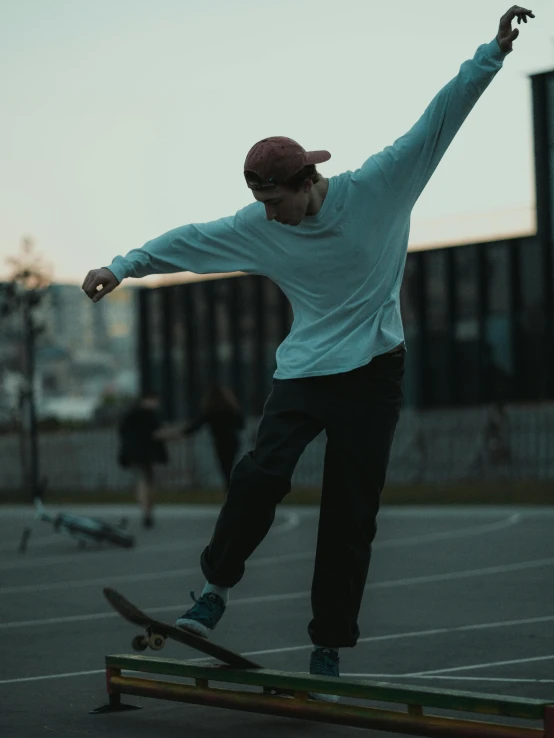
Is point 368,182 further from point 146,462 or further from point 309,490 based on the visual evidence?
point 309,490

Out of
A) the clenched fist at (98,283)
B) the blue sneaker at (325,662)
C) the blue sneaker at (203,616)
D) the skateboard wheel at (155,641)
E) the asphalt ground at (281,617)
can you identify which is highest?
the clenched fist at (98,283)

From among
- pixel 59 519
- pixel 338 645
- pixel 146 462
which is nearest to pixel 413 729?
pixel 338 645

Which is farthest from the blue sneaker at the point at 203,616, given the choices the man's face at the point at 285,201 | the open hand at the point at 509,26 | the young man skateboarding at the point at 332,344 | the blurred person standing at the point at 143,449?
the blurred person standing at the point at 143,449

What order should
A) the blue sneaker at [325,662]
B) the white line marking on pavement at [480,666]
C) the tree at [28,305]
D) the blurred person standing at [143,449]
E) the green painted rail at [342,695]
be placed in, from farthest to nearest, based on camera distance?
1. the tree at [28,305]
2. the blurred person standing at [143,449]
3. the white line marking on pavement at [480,666]
4. the blue sneaker at [325,662]
5. the green painted rail at [342,695]

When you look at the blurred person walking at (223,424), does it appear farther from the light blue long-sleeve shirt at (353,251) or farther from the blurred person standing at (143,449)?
the light blue long-sleeve shirt at (353,251)

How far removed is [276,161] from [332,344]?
698mm

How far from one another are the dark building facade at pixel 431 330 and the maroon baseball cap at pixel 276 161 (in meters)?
23.1

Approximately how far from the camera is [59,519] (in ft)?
52.2

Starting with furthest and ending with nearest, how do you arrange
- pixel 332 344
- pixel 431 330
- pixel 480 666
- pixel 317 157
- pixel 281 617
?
pixel 431 330, pixel 281 617, pixel 480 666, pixel 332 344, pixel 317 157

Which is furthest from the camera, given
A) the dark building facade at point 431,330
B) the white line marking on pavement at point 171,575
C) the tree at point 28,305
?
the dark building facade at point 431,330

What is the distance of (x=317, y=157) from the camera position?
516cm

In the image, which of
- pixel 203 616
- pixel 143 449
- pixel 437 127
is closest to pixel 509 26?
pixel 437 127

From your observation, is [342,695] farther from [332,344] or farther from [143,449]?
[143,449]

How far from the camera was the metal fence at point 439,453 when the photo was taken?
27.5 m
